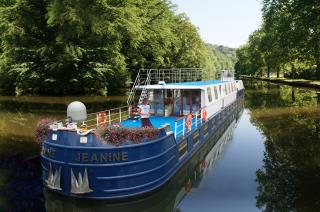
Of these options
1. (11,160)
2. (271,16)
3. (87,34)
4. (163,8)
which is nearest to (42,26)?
(87,34)

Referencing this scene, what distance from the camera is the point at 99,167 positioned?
998cm

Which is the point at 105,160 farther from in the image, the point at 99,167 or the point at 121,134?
the point at 121,134

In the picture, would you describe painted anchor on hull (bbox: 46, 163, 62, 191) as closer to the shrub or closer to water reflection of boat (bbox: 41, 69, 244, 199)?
water reflection of boat (bbox: 41, 69, 244, 199)

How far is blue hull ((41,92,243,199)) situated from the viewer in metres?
9.98

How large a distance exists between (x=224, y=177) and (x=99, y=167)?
17.8 ft

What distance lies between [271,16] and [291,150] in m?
43.2

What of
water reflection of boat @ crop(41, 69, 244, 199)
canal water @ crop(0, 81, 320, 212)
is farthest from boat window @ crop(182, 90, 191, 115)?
water reflection of boat @ crop(41, 69, 244, 199)

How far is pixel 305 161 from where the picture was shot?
1466cm

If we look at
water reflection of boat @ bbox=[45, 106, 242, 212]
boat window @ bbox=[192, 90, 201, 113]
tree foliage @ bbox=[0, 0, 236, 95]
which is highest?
tree foliage @ bbox=[0, 0, 236, 95]

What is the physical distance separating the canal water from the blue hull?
43cm

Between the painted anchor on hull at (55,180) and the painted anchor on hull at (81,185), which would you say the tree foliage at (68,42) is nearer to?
the painted anchor on hull at (55,180)

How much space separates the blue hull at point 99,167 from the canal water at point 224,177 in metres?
0.43

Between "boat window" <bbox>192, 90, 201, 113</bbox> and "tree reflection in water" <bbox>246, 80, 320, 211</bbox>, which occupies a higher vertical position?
"boat window" <bbox>192, 90, 201, 113</bbox>

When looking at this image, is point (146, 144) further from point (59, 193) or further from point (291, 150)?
point (291, 150)
